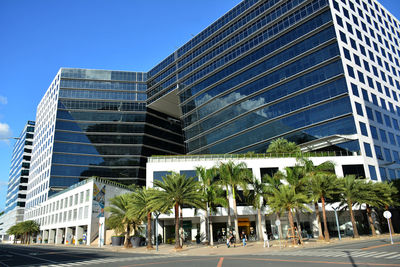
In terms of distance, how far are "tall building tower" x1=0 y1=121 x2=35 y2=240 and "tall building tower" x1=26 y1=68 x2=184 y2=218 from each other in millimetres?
24977

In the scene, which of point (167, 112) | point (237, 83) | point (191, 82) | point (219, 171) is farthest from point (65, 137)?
point (219, 171)

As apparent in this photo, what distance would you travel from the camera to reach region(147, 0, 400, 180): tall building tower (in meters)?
56.3

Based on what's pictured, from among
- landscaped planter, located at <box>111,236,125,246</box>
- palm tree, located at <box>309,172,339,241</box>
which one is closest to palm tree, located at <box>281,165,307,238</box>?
palm tree, located at <box>309,172,339,241</box>

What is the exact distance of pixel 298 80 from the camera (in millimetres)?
64375

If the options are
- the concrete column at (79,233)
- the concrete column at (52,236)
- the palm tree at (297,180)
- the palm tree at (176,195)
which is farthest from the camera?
the concrete column at (52,236)

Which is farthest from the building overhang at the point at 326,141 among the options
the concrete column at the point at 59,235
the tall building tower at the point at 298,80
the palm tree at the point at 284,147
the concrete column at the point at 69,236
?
the concrete column at the point at 59,235

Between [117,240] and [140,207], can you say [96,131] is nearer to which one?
[117,240]

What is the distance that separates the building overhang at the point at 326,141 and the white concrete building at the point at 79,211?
1580 inches

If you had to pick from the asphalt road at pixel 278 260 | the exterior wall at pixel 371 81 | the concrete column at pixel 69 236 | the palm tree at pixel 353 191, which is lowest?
the asphalt road at pixel 278 260

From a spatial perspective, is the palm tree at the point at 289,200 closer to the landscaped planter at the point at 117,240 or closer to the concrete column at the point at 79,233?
the landscaped planter at the point at 117,240

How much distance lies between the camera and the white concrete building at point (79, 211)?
55281 millimetres

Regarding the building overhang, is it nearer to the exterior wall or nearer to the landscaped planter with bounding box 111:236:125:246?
the exterior wall

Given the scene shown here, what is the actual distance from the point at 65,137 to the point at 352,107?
289 feet

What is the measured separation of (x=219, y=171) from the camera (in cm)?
3984
